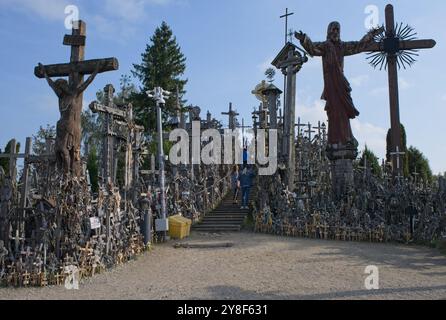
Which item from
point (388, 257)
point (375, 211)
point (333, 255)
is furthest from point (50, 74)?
point (375, 211)

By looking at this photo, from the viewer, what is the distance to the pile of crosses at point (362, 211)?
1395 cm

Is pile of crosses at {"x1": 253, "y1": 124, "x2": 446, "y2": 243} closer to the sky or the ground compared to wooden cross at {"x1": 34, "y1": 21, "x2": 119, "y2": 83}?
closer to the ground

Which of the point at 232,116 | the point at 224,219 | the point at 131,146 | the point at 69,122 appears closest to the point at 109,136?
the point at 131,146

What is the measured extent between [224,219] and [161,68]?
89.7ft

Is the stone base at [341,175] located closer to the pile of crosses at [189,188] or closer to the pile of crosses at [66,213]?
the pile of crosses at [189,188]

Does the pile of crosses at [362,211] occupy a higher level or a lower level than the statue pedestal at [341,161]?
lower

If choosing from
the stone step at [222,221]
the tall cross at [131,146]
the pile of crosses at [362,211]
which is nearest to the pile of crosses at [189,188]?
the stone step at [222,221]

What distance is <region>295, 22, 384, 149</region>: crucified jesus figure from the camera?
58.2 ft

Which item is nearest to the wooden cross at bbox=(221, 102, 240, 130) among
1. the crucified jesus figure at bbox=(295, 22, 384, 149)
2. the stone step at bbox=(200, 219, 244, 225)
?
the crucified jesus figure at bbox=(295, 22, 384, 149)

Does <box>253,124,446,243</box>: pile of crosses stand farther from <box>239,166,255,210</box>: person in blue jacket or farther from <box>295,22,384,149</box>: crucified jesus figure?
<box>295,22,384,149</box>: crucified jesus figure

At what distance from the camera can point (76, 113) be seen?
1028cm

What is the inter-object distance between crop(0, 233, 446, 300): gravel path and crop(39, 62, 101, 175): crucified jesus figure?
2.56m

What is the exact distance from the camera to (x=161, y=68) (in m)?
41.5

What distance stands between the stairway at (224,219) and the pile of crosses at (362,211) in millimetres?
764
